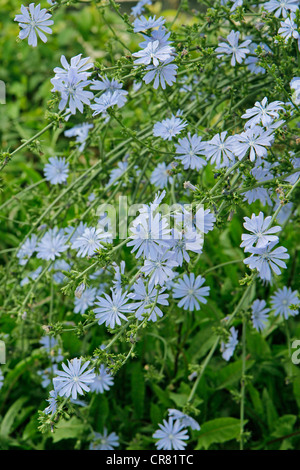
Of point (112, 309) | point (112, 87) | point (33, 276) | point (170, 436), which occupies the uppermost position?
point (112, 87)

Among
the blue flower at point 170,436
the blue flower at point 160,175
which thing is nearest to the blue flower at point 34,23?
the blue flower at point 160,175

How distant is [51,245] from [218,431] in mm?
740

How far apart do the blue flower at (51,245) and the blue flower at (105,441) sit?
0.57m

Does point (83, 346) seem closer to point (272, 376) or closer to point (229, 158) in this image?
point (272, 376)

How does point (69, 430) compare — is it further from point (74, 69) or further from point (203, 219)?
point (74, 69)

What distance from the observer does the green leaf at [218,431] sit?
Result: 5.04 feet

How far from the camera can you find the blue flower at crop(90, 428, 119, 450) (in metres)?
1.59

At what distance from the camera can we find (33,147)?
4.15ft

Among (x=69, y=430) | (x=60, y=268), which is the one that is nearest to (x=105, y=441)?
(x=69, y=430)

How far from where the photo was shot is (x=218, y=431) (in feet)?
5.12

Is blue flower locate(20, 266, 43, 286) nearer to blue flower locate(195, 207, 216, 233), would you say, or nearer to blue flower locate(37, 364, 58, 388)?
blue flower locate(37, 364, 58, 388)

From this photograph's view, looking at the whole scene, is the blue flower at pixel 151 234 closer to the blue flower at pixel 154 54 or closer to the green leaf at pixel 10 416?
the blue flower at pixel 154 54

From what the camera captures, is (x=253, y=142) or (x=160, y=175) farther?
(x=160, y=175)
